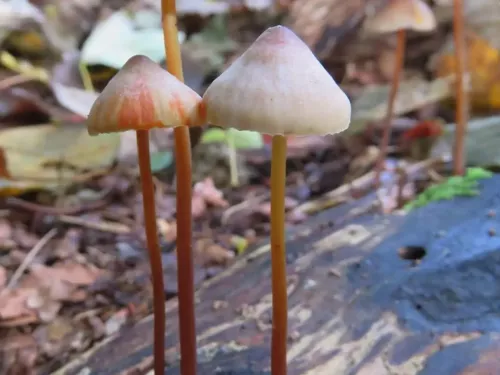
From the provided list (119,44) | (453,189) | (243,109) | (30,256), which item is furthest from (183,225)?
(119,44)

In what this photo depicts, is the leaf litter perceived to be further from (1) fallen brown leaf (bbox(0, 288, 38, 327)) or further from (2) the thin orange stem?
(2) the thin orange stem

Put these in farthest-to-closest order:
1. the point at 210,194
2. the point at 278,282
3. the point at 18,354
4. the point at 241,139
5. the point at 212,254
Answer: the point at 241,139 < the point at 210,194 < the point at 212,254 < the point at 18,354 < the point at 278,282

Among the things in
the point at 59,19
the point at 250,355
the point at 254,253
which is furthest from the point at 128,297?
the point at 59,19

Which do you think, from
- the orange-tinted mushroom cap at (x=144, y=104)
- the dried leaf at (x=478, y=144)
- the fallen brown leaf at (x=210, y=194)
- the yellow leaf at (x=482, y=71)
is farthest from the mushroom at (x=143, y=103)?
the yellow leaf at (x=482, y=71)

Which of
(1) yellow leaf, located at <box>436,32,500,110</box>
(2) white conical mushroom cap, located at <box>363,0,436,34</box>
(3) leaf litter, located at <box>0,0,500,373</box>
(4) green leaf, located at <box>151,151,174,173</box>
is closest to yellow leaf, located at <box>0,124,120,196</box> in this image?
(3) leaf litter, located at <box>0,0,500,373</box>

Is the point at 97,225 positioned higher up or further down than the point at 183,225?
further down

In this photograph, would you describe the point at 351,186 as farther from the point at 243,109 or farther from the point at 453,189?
the point at 243,109
